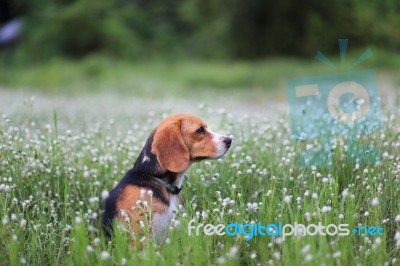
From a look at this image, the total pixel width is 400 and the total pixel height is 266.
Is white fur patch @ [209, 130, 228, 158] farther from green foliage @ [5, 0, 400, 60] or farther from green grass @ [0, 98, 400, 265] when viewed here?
green foliage @ [5, 0, 400, 60]

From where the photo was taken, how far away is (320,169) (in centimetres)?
542

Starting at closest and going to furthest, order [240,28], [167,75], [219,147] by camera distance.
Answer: [219,147] → [167,75] → [240,28]

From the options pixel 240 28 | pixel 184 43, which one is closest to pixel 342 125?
pixel 240 28

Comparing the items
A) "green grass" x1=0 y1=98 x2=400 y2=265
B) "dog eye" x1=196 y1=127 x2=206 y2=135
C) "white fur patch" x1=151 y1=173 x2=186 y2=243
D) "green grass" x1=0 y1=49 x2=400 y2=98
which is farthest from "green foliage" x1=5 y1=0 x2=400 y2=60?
"white fur patch" x1=151 y1=173 x2=186 y2=243

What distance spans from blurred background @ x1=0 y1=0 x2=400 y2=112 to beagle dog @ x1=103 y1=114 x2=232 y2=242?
12.1 m

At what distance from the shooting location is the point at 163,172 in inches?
184

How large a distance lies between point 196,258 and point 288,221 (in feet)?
2.82

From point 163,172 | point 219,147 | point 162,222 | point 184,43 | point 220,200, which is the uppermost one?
point 184,43

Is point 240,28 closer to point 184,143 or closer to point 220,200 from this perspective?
point 184,143

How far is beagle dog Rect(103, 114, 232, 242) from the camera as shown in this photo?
4504 millimetres

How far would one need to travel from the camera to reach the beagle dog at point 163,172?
4504mm

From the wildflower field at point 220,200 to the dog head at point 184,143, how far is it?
0.31 m

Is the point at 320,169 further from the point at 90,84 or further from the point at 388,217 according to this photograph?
the point at 90,84

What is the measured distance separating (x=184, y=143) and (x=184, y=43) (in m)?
24.6
